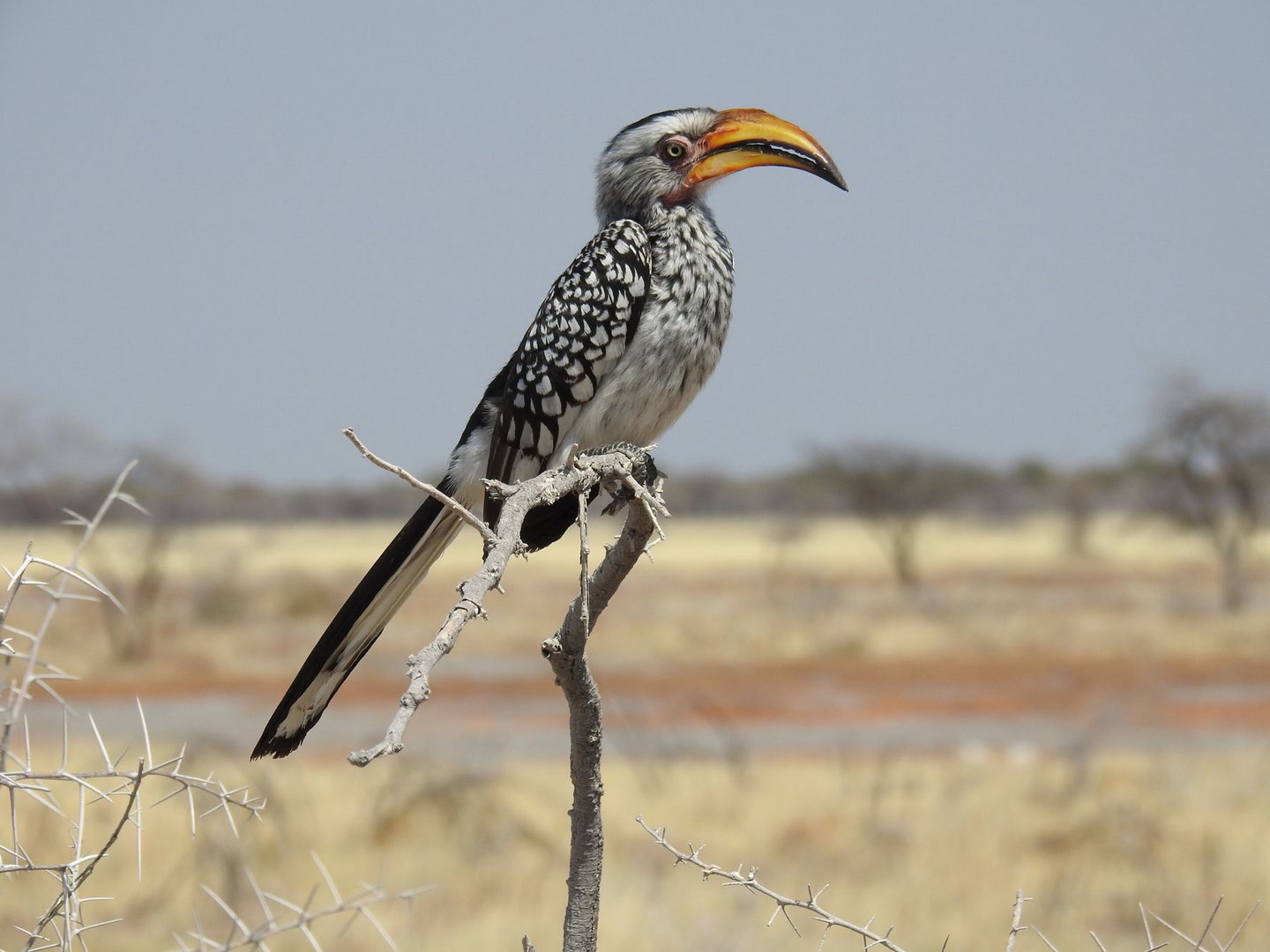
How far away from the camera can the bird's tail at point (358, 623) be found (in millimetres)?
2396

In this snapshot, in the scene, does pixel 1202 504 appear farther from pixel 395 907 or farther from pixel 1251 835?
pixel 395 907

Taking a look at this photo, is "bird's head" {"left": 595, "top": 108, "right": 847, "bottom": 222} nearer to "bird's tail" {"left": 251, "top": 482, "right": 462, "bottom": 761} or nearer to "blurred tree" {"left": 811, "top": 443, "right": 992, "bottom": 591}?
"bird's tail" {"left": 251, "top": 482, "right": 462, "bottom": 761}

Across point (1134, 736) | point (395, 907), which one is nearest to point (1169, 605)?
point (1134, 736)

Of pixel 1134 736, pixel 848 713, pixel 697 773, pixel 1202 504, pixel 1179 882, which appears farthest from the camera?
pixel 1202 504

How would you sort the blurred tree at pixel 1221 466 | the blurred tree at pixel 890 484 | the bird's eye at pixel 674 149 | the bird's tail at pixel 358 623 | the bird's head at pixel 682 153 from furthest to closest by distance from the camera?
the blurred tree at pixel 890 484, the blurred tree at pixel 1221 466, the bird's eye at pixel 674 149, the bird's head at pixel 682 153, the bird's tail at pixel 358 623

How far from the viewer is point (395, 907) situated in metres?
7.82

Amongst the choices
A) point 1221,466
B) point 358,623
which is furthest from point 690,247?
point 1221,466

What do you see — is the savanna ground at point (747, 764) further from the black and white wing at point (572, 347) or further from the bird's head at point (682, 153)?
the bird's head at point (682, 153)

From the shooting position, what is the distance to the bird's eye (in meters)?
3.67

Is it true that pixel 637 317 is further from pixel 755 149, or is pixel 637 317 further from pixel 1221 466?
pixel 1221 466

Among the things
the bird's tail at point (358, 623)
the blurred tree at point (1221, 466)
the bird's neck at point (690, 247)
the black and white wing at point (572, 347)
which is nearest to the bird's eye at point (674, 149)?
the bird's neck at point (690, 247)

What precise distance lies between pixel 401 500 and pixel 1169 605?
145ft

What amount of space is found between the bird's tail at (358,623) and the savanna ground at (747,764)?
1530mm

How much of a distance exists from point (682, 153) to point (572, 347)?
721mm
